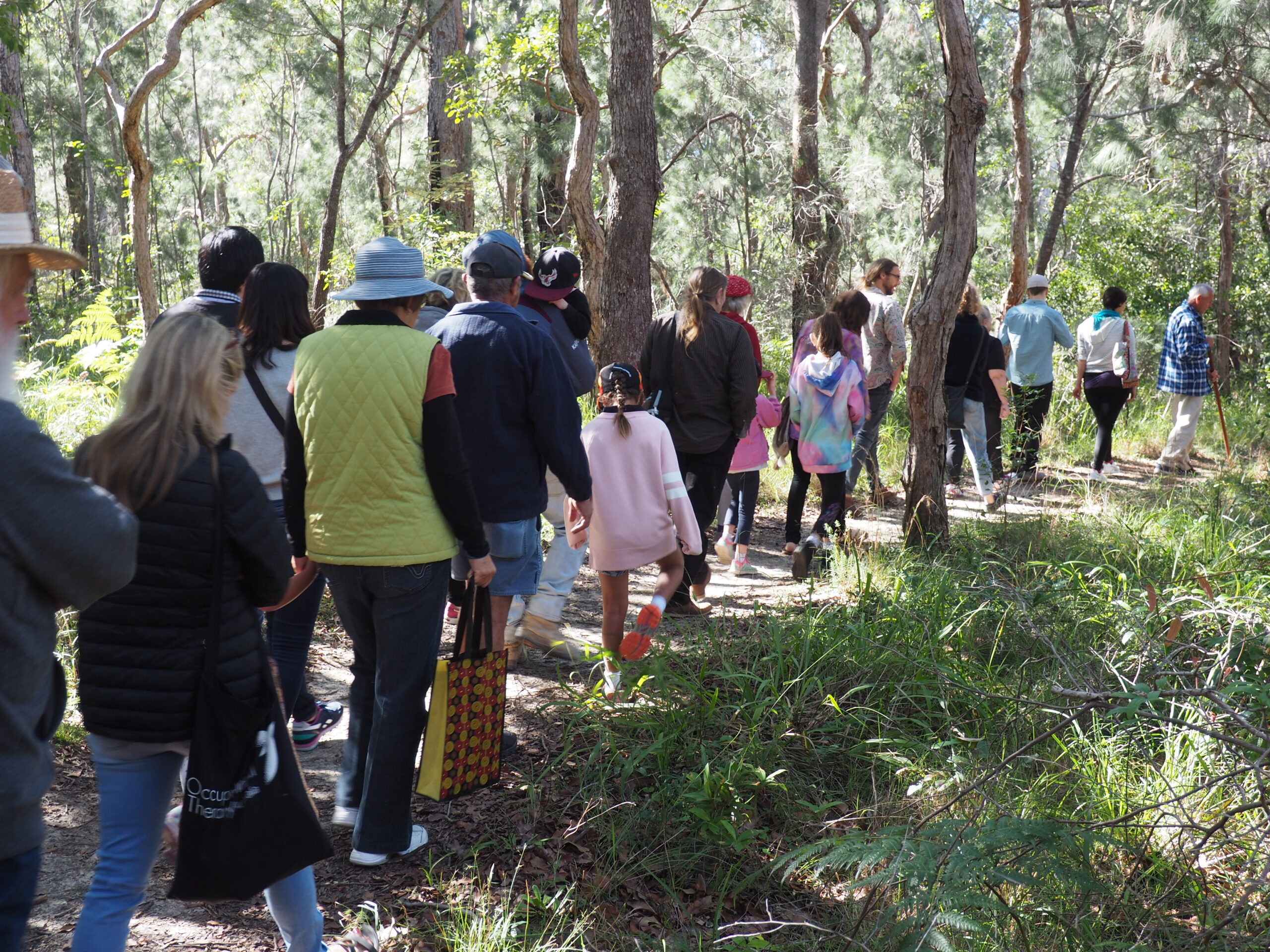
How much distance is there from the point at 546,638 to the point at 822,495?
8.18 feet

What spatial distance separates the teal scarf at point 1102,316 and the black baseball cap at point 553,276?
6257 mm

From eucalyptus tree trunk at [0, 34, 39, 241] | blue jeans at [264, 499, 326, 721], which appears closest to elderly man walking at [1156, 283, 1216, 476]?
blue jeans at [264, 499, 326, 721]

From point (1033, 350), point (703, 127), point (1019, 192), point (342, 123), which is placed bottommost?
point (1033, 350)

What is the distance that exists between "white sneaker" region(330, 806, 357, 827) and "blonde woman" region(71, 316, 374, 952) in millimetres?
1172

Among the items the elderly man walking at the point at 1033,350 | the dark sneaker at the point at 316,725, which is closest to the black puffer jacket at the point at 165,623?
the dark sneaker at the point at 316,725

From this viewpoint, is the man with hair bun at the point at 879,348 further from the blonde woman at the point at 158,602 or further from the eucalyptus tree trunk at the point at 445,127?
the eucalyptus tree trunk at the point at 445,127

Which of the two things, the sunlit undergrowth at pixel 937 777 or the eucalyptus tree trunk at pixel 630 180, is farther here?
the eucalyptus tree trunk at pixel 630 180

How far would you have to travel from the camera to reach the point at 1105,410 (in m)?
9.70

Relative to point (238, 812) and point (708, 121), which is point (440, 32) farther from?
point (238, 812)

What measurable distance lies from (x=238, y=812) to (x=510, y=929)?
39.4 inches

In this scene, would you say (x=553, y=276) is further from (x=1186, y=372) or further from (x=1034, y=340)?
(x=1186, y=372)

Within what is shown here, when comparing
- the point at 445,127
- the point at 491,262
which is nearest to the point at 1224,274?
the point at 445,127

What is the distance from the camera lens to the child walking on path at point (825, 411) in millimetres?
6605

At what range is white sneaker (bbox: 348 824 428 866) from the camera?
130 inches
